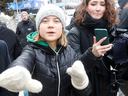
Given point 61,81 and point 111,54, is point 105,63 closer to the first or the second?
point 111,54

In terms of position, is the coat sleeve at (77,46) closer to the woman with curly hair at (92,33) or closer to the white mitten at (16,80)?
the woman with curly hair at (92,33)

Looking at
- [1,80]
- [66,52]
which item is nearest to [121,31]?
[66,52]

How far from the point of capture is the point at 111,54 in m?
1.66

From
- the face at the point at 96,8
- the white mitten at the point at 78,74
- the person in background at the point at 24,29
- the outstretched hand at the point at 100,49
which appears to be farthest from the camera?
the person in background at the point at 24,29

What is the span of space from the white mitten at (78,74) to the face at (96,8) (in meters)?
0.95

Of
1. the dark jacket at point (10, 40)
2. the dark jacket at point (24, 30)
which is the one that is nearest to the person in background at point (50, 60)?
the dark jacket at point (10, 40)

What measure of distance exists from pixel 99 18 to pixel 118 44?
0.41 metres

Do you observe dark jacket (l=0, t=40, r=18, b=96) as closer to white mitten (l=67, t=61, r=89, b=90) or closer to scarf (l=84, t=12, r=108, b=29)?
white mitten (l=67, t=61, r=89, b=90)

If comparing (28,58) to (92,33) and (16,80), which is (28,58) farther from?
(92,33)

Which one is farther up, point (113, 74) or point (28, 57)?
point (28, 57)

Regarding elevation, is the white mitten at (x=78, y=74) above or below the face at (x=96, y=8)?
below

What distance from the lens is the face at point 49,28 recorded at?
1.26 metres

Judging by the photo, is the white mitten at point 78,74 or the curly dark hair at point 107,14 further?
the curly dark hair at point 107,14

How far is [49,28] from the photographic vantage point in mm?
1259
